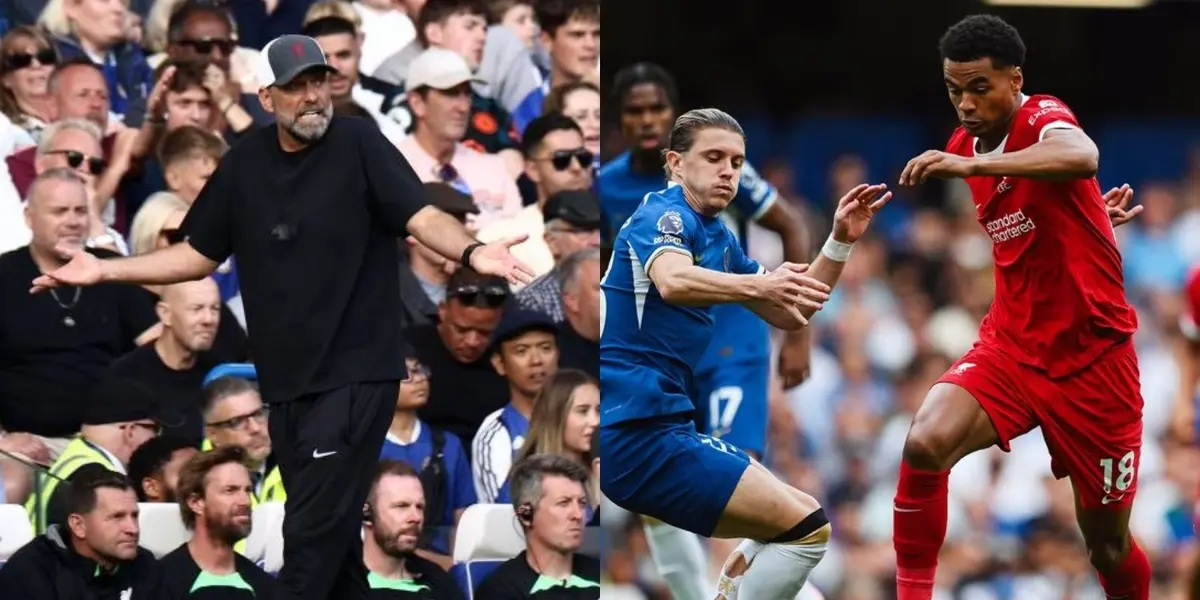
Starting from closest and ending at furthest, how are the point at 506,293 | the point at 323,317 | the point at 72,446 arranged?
the point at 323,317 → the point at 72,446 → the point at 506,293

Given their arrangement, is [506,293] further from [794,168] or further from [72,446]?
[794,168]

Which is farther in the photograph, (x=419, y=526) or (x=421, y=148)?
(x=421, y=148)

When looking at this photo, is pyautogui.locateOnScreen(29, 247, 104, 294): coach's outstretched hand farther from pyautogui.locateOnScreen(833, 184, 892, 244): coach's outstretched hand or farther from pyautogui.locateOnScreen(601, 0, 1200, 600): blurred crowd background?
pyautogui.locateOnScreen(601, 0, 1200, 600): blurred crowd background

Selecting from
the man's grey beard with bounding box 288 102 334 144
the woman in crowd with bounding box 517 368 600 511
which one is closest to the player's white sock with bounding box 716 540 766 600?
the man's grey beard with bounding box 288 102 334 144

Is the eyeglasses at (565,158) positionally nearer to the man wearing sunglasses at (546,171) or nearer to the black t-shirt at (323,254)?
the man wearing sunglasses at (546,171)

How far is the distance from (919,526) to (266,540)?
3238 mm

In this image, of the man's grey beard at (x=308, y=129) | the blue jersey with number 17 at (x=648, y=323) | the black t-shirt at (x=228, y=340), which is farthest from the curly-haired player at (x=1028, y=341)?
the black t-shirt at (x=228, y=340)

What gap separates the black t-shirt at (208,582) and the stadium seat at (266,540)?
284 millimetres

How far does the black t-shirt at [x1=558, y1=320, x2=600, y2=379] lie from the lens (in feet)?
34.4

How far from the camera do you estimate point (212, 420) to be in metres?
9.72

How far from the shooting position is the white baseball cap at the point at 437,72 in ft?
34.9

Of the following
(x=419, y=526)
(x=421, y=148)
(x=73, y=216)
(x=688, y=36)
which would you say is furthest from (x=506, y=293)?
(x=688, y=36)

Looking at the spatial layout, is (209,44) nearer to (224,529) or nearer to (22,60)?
(22,60)

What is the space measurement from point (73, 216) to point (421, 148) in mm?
1933
